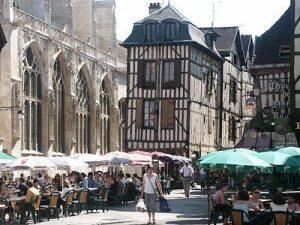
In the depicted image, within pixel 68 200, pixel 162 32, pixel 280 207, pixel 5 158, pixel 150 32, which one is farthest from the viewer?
pixel 150 32

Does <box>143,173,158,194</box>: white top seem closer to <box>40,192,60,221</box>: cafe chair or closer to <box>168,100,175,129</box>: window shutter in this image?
<box>40,192,60,221</box>: cafe chair

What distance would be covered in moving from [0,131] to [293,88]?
13998 mm

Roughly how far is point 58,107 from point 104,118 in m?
8.48

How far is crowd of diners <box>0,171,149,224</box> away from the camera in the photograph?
15.9 m

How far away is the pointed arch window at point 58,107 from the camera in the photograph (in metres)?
37.2

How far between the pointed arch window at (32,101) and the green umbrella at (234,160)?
19291 millimetres

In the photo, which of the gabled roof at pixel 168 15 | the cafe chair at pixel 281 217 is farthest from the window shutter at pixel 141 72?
the cafe chair at pixel 281 217

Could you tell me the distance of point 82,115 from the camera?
138ft

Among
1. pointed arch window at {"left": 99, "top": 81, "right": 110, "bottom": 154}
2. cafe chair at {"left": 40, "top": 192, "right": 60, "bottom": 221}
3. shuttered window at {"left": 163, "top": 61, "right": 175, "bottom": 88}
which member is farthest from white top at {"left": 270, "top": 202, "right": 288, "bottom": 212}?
pointed arch window at {"left": 99, "top": 81, "right": 110, "bottom": 154}

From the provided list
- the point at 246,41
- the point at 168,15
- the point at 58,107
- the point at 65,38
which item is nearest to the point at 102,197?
the point at 58,107

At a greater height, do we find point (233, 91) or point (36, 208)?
point (233, 91)

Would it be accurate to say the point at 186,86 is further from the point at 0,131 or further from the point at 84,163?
the point at 84,163

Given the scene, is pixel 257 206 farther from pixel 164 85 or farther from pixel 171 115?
pixel 164 85

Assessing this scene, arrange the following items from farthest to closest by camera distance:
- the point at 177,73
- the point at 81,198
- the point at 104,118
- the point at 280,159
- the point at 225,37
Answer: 1. the point at 104,118
2. the point at 225,37
3. the point at 177,73
4. the point at 81,198
5. the point at 280,159
